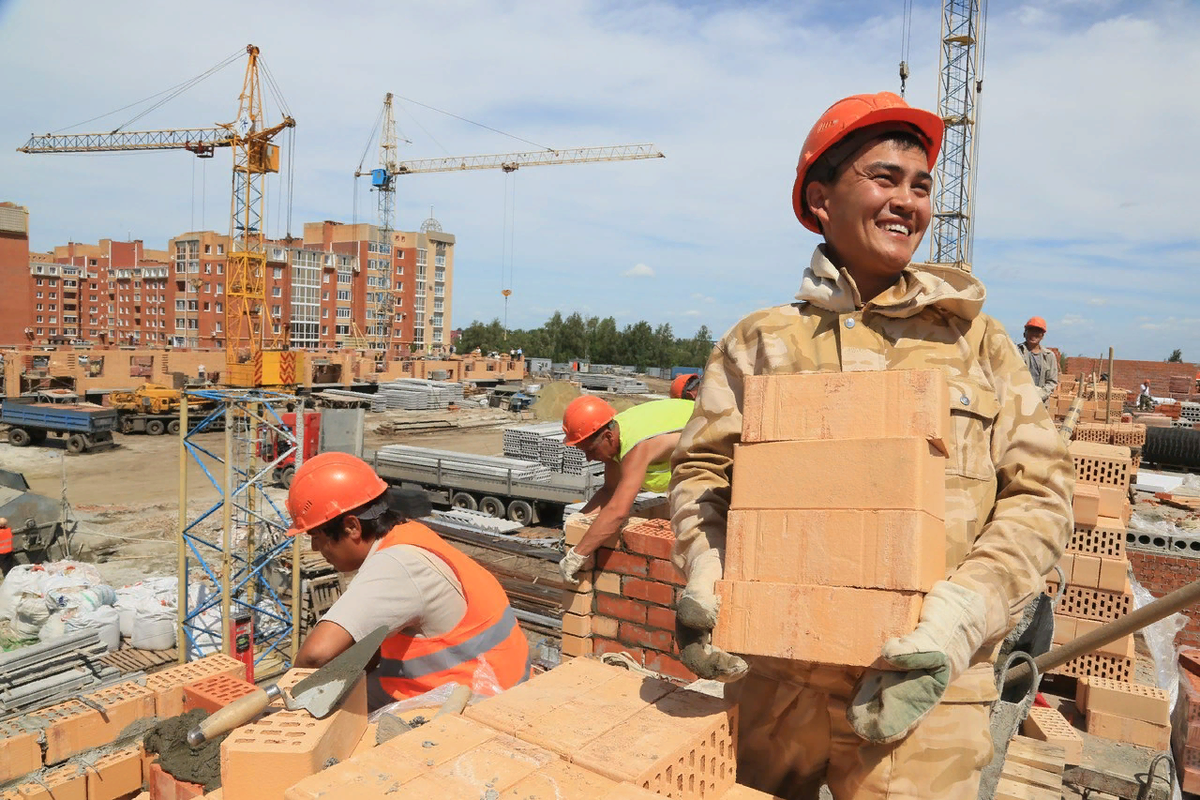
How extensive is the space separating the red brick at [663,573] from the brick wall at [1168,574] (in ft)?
21.5

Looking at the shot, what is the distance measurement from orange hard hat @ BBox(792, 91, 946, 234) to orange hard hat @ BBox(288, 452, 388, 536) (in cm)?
205

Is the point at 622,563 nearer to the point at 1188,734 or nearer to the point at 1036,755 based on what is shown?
the point at 1036,755

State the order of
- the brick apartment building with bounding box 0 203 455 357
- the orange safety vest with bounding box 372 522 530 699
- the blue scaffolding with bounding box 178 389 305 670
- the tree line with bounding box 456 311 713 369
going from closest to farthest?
the orange safety vest with bounding box 372 522 530 699
the blue scaffolding with bounding box 178 389 305 670
the brick apartment building with bounding box 0 203 455 357
the tree line with bounding box 456 311 713 369

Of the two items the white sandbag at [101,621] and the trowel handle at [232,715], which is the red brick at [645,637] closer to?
the trowel handle at [232,715]

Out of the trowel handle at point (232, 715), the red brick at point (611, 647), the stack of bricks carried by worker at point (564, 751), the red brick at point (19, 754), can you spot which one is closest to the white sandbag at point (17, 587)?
the red brick at point (19, 754)

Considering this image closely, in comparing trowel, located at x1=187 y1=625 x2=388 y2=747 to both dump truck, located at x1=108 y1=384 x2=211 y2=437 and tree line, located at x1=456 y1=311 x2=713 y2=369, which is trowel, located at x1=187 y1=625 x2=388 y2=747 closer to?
dump truck, located at x1=108 y1=384 x2=211 y2=437

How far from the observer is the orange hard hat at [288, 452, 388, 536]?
3.08 meters

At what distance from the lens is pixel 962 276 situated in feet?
6.89

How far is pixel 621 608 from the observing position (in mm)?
4520

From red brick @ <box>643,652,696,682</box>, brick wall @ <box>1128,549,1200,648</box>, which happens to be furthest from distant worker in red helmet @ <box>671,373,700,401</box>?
brick wall @ <box>1128,549,1200,648</box>

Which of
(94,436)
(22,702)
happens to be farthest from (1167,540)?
(94,436)

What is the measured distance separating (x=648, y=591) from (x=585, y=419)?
114cm

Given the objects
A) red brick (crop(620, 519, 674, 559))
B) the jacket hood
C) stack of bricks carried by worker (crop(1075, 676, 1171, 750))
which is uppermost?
the jacket hood

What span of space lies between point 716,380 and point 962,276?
29.2 inches
